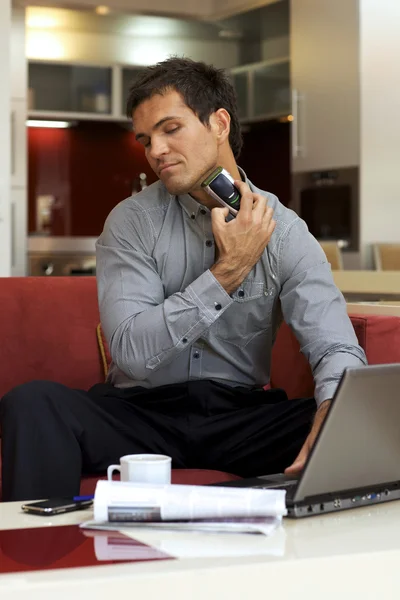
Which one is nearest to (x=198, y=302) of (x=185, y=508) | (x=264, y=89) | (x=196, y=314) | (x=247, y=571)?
(x=196, y=314)

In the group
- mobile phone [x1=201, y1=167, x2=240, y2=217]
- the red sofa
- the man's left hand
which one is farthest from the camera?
the red sofa

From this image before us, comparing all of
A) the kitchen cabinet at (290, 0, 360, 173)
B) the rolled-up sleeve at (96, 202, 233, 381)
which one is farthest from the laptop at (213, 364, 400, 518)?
the kitchen cabinet at (290, 0, 360, 173)

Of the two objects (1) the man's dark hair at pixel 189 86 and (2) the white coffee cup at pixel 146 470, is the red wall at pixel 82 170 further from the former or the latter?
(2) the white coffee cup at pixel 146 470

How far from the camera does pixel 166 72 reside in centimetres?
221

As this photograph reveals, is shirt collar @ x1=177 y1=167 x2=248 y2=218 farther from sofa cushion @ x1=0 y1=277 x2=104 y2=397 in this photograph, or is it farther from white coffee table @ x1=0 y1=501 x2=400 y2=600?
white coffee table @ x1=0 y1=501 x2=400 y2=600

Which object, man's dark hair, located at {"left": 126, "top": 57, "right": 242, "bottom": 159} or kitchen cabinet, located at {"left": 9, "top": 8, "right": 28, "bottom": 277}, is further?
kitchen cabinet, located at {"left": 9, "top": 8, "right": 28, "bottom": 277}

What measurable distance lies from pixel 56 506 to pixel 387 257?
4541mm

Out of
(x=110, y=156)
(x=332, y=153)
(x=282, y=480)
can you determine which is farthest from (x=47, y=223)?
(x=282, y=480)

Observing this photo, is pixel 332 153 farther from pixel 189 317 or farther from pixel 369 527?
pixel 369 527

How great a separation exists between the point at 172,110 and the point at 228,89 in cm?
23

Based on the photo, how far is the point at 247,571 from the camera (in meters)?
1.05

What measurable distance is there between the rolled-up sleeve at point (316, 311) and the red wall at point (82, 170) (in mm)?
6125

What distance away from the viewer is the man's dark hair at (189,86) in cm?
218

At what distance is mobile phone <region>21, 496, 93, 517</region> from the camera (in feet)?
4.32
